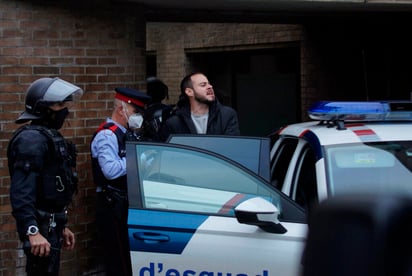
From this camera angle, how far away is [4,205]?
550 cm

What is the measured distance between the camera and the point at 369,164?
3781 millimetres

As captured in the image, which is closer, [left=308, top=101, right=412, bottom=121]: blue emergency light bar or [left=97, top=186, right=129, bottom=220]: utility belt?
[left=308, top=101, right=412, bottom=121]: blue emergency light bar

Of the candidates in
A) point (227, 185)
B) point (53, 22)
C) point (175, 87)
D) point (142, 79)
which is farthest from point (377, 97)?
point (227, 185)

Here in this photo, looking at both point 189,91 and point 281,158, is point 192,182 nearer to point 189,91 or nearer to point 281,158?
point 281,158

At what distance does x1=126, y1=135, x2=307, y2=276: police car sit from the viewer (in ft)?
11.5

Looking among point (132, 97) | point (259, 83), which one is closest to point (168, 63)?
point (259, 83)

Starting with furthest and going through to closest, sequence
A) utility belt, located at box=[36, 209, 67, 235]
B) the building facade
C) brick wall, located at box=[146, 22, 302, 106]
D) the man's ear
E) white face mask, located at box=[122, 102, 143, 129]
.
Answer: brick wall, located at box=[146, 22, 302, 106] < the building facade < the man's ear < white face mask, located at box=[122, 102, 143, 129] < utility belt, located at box=[36, 209, 67, 235]

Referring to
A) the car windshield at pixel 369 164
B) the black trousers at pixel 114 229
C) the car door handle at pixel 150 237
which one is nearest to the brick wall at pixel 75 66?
the black trousers at pixel 114 229

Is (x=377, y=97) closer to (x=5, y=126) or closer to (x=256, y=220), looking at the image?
(x=5, y=126)

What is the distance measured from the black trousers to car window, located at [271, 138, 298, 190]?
39.5 inches

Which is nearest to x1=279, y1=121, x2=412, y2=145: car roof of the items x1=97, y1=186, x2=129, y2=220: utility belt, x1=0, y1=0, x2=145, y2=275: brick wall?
x1=97, y1=186, x2=129, y2=220: utility belt

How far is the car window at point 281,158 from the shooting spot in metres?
4.64

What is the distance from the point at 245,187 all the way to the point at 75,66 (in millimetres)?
2462

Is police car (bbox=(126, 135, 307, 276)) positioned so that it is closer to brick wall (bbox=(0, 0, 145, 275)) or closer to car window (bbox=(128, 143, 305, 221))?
car window (bbox=(128, 143, 305, 221))
